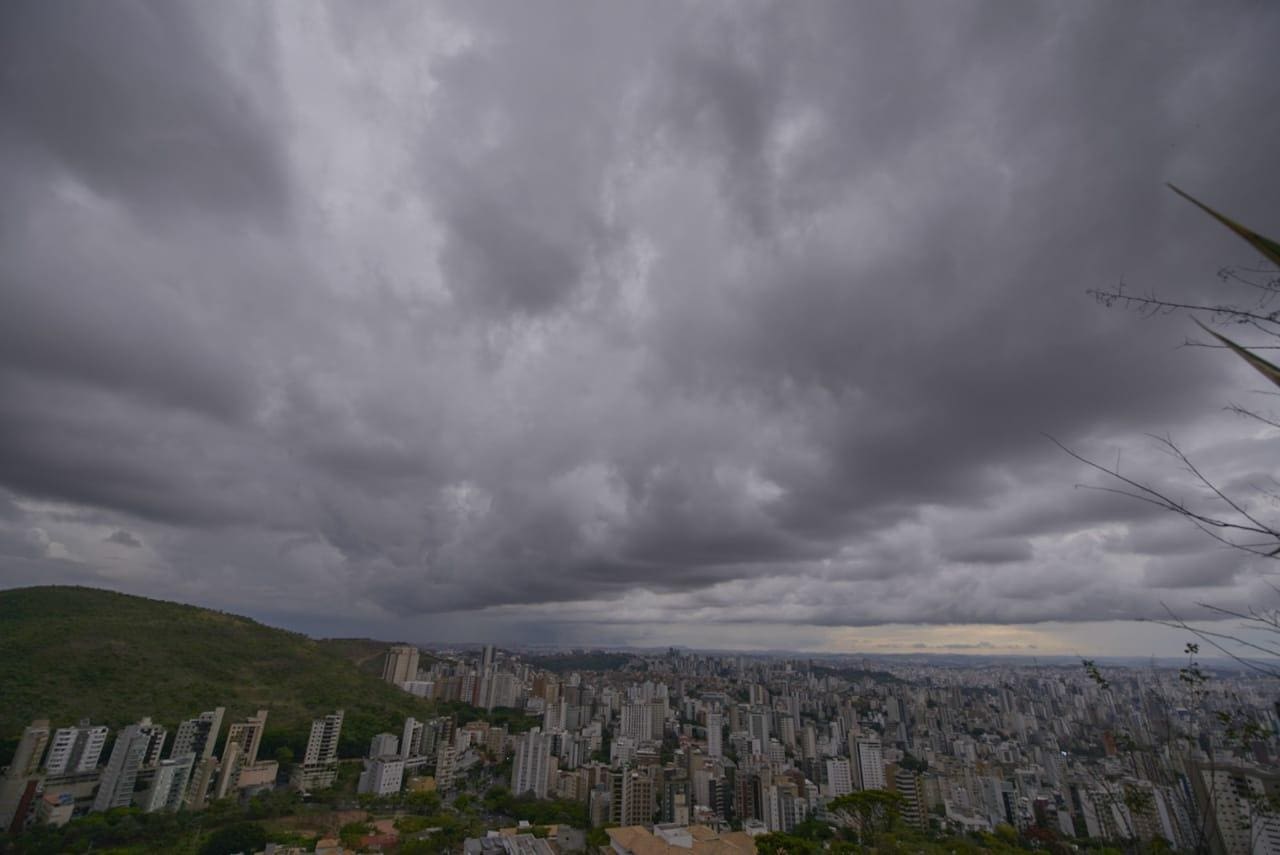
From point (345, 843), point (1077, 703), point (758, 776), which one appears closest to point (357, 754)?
point (345, 843)

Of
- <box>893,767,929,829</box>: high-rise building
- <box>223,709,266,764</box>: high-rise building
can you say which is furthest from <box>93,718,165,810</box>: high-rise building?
<box>893,767,929,829</box>: high-rise building

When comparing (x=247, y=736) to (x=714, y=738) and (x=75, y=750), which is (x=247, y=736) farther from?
(x=714, y=738)

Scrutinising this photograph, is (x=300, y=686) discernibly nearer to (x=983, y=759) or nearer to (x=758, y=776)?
(x=758, y=776)

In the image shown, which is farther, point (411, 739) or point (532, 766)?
point (411, 739)

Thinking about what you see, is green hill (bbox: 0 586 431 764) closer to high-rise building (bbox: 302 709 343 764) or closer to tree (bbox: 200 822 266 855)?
high-rise building (bbox: 302 709 343 764)

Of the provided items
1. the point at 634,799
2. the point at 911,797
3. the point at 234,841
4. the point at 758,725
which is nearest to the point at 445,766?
the point at 634,799

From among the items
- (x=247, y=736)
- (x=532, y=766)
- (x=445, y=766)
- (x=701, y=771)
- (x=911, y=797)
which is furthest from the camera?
(x=445, y=766)

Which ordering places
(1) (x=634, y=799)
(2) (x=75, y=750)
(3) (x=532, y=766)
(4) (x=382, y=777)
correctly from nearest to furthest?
(2) (x=75, y=750) < (1) (x=634, y=799) < (4) (x=382, y=777) < (3) (x=532, y=766)
